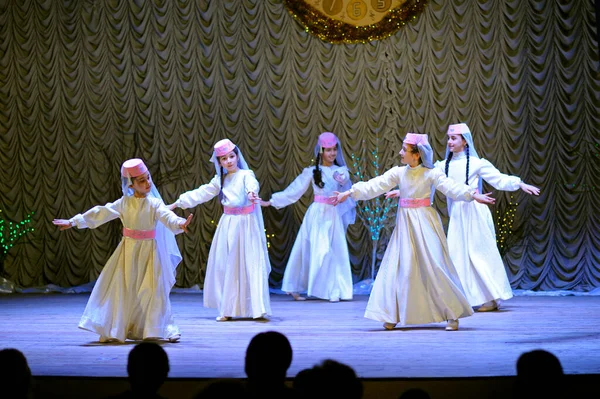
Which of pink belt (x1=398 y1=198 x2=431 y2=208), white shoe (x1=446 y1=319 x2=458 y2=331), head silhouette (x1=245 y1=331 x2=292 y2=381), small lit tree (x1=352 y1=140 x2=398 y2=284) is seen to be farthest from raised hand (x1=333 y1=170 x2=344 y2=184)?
head silhouette (x1=245 y1=331 x2=292 y2=381)

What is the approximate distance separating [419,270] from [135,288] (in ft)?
7.01

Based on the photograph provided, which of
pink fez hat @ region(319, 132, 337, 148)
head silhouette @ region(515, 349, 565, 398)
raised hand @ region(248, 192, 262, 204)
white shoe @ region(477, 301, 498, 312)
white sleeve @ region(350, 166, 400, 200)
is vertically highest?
pink fez hat @ region(319, 132, 337, 148)

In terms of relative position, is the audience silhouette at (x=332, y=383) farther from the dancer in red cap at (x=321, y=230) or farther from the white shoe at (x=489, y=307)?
the dancer in red cap at (x=321, y=230)

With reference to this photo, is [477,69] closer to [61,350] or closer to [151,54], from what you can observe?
[151,54]

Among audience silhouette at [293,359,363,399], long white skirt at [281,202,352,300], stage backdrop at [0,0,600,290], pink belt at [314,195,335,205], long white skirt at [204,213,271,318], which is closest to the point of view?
audience silhouette at [293,359,363,399]

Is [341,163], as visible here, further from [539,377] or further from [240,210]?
[539,377]

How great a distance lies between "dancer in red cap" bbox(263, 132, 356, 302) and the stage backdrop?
0.75 metres

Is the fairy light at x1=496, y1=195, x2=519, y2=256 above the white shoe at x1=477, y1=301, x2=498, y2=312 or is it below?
above

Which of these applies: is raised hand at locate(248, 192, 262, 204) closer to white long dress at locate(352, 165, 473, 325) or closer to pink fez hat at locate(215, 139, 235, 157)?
pink fez hat at locate(215, 139, 235, 157)

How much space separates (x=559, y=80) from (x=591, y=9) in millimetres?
839

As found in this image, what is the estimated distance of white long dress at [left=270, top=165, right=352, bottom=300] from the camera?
30.1 ft

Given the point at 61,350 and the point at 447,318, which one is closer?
the point at 61,350

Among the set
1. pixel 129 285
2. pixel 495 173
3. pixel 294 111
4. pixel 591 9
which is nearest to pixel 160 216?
pixel 129 285

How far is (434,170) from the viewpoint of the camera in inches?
271
